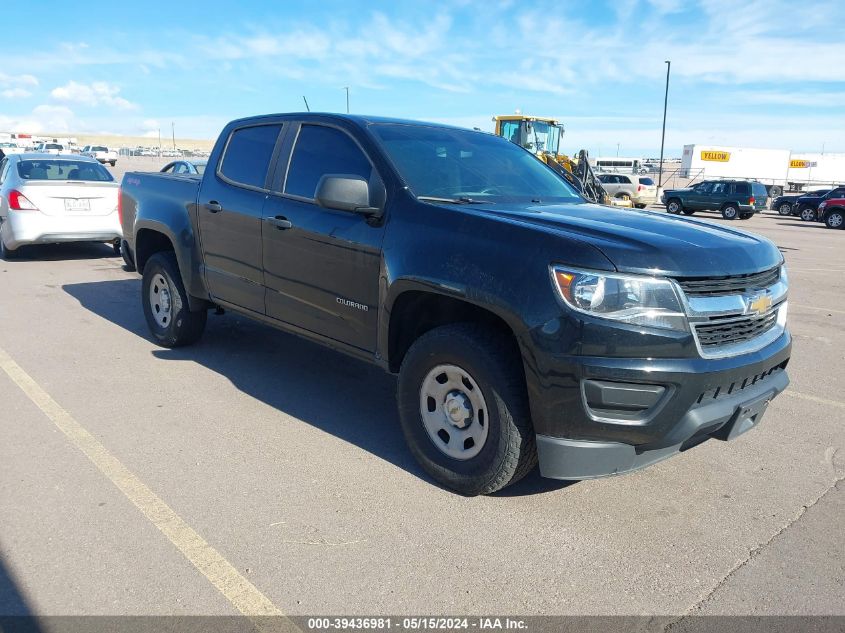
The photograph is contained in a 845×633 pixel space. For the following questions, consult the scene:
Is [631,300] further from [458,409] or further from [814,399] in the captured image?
[814,399]

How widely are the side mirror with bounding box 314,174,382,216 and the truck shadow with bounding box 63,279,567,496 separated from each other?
1.43m

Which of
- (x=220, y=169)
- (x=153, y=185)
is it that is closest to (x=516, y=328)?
(x=220, y=169)

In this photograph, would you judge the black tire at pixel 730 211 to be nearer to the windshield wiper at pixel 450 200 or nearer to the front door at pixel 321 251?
the front door at pixel 321 251

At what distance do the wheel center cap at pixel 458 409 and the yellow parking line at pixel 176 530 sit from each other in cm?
124

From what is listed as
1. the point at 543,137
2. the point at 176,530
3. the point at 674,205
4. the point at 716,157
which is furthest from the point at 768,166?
the point at 176,530

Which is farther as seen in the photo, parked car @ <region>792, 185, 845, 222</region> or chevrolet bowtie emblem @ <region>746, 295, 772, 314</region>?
parked car @ <region>792, 185, 845, 222</region>

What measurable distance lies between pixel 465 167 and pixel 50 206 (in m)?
8.30

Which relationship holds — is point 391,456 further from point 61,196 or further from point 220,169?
point 61,196

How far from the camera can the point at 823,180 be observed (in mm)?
56562

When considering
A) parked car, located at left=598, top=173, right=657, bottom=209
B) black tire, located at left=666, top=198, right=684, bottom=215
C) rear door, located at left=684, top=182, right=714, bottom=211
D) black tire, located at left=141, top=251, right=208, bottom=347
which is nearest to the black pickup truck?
black tire, located at left=141, top=251, right=208, bottom=347

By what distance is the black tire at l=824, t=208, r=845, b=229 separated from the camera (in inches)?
1025

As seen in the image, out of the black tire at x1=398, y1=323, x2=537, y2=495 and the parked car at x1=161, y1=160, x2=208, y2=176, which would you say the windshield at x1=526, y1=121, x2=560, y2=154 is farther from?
the black tire at x1=398, y1=323, x2=537, y2=495

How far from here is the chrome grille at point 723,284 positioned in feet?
9.97

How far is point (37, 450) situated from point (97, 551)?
4.27 ft
